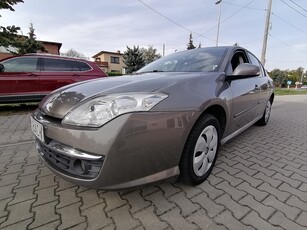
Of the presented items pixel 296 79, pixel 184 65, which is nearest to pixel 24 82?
pixel 184 65

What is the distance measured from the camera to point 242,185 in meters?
2.07

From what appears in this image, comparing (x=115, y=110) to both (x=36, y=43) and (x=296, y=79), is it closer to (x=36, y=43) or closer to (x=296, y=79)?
(x=36, y=43)

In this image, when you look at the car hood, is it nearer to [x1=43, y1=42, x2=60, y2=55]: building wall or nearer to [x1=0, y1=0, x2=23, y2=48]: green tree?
[x1=0, y1=0, x2=23, y2=48]: green tree

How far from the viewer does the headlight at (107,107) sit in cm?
141

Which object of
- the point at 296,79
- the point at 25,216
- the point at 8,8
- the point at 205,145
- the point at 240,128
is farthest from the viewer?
the point at 296,79

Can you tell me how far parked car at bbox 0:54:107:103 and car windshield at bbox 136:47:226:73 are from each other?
4206mm

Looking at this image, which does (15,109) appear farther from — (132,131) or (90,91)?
(132,131)

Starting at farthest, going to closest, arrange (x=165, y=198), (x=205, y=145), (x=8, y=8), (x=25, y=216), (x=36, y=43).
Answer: (x=36, y=43), (x=8, y=8), (x=205, y=145), (x=165, y=198), (x=25, y=216)


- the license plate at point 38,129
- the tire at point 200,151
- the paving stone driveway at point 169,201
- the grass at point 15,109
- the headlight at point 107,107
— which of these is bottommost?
the grass at point 15,109

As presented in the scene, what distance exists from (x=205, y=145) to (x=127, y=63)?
27.1 metres

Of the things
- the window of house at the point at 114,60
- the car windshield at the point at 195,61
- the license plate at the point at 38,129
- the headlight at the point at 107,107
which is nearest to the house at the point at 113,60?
the window of house at the point at 114,60

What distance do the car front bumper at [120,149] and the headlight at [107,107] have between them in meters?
0.05

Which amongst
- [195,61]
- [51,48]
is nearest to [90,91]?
[195,61]

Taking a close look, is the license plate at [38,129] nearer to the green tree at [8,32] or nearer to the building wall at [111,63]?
the green tree at [8,32]
